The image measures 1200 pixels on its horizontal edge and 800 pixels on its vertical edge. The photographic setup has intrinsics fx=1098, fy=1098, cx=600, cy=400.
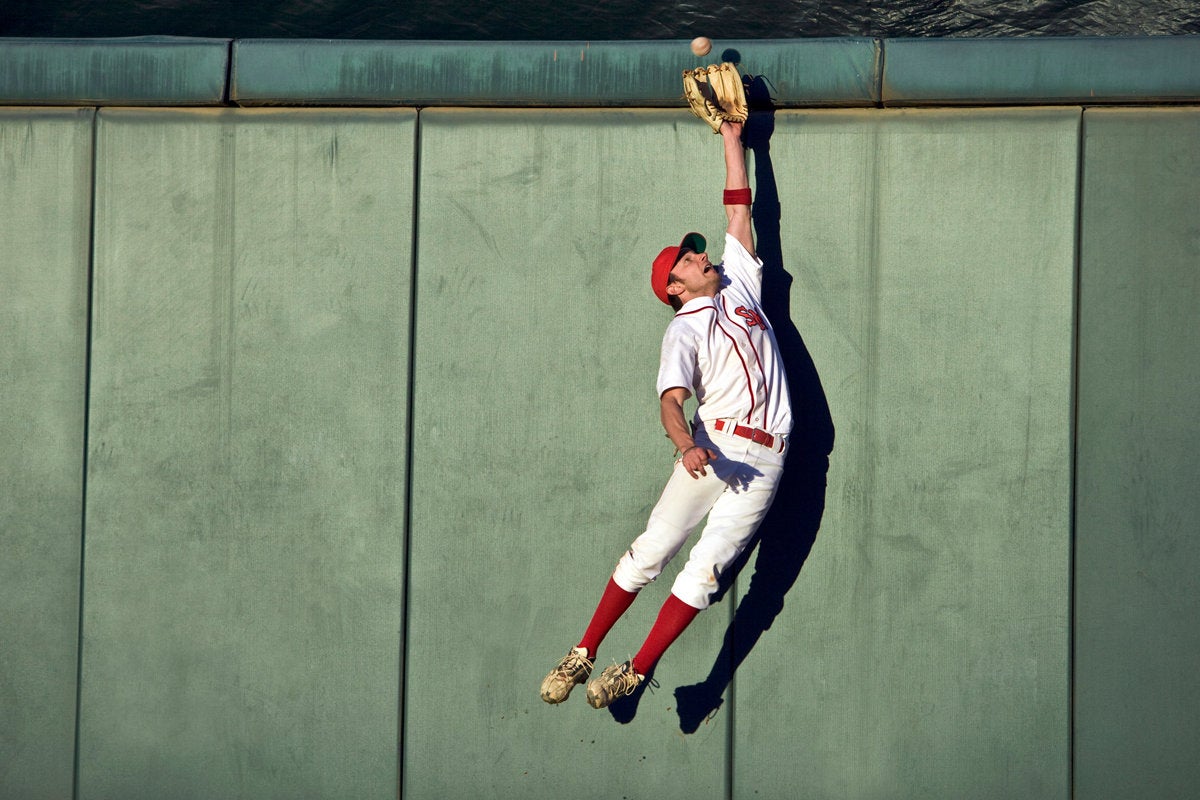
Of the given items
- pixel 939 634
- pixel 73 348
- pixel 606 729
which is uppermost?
pixel 73 348

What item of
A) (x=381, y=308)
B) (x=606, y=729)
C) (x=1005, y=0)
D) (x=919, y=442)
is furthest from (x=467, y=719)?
(x=1005, y=0)

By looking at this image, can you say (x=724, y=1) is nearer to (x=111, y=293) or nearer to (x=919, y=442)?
(x=919, y=442)

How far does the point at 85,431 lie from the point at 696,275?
7.89 ft

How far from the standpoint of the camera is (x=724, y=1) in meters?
4.77

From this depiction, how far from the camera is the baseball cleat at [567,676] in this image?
3621 mm

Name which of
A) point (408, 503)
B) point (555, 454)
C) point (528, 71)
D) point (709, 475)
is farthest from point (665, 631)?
point (528, 71)

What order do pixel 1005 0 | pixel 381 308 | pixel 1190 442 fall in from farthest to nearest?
pixel 1005 0 < pixel 381 308 < pixel 1190 442

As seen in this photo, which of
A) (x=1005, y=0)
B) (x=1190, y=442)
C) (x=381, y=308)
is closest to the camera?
(x=1190, y=442)

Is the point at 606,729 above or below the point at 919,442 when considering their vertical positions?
below

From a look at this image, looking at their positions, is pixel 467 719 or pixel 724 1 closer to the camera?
pixel 467 719

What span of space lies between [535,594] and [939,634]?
1468 millimetres

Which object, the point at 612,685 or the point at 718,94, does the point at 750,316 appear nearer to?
the point at 718,94

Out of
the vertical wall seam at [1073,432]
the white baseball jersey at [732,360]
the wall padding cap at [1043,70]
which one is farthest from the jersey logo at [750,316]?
the vertical wall seam at [1073,432]

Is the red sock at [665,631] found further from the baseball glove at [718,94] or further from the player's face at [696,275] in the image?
the baseball glove at [718,94]
